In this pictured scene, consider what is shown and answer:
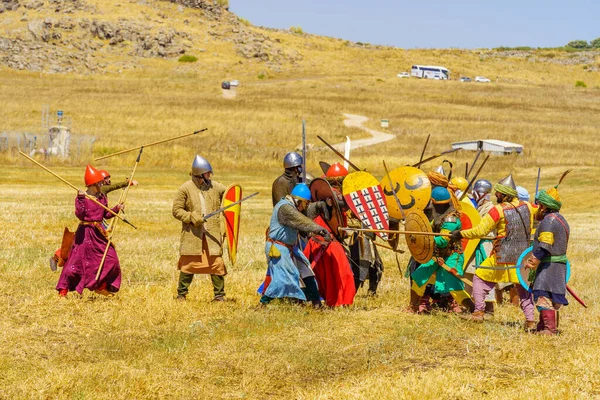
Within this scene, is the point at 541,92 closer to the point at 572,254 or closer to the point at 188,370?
the point at 572,254

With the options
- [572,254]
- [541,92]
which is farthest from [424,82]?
[572,254]

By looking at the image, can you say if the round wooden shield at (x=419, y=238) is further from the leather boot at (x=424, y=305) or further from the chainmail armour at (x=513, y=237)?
the chainmail armour at (x=513, y=237)

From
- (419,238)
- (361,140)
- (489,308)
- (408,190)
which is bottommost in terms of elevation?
(361,140)

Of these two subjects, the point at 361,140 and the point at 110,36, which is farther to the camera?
the point at 110,36

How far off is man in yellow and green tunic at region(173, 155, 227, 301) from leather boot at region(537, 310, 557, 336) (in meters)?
3.74

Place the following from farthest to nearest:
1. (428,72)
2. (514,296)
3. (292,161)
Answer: (428,72), (514,296), (292,161)

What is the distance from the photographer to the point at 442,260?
9.32 m

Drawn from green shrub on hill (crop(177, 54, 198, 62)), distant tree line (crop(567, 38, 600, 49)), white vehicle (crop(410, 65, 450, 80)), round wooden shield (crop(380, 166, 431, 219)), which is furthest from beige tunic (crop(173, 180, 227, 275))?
distant tree line (crop(567, 38, 600, 49))

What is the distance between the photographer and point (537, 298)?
28.2 feet

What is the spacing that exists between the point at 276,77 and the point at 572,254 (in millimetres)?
77629

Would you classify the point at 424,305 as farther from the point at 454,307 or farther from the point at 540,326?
the point at 540,326

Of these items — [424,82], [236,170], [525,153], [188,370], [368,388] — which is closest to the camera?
[368,388]

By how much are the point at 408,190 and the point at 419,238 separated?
71cm

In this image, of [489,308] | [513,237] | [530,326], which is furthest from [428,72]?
[530,326]
